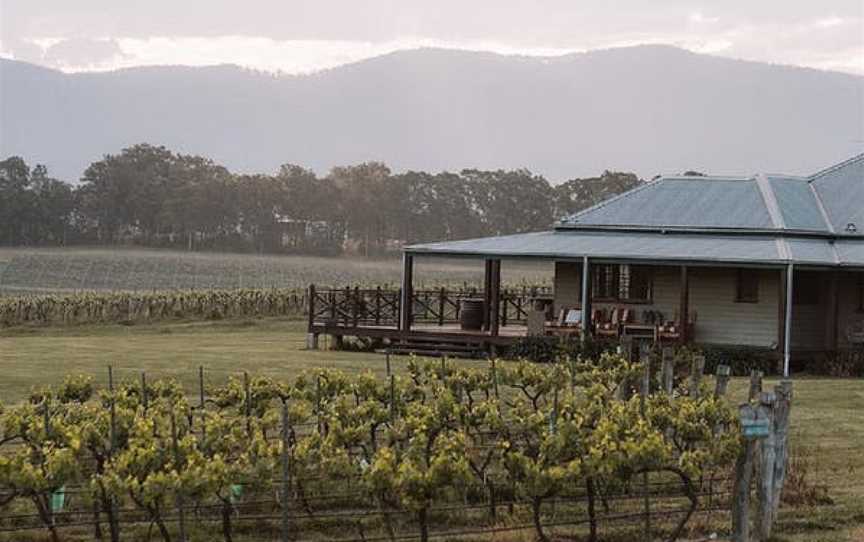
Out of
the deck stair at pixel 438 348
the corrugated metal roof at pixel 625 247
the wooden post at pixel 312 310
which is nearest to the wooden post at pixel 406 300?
the deck stair at pixel 438 348

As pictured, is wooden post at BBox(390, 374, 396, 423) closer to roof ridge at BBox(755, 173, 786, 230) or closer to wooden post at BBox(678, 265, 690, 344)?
wooden post at BBox(678, 265, 690, 344)

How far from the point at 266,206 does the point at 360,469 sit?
4050 inches

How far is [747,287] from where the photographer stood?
2917 centimetres

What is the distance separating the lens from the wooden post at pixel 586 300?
28344mm

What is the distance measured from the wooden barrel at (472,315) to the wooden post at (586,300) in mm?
3018

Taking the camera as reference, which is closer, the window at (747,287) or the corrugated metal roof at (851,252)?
the corrugated metal roof at (851,252)

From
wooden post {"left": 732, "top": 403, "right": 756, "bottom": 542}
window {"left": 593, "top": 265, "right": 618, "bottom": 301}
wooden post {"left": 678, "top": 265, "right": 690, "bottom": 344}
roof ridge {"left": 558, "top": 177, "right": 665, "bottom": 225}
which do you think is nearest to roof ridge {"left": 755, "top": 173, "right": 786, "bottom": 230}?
roof ridge {"left": 558, "top": 177, "right": 665, "bottom": 225}

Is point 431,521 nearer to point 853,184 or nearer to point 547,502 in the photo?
point 547,502

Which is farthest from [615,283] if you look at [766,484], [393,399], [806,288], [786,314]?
[766,484]

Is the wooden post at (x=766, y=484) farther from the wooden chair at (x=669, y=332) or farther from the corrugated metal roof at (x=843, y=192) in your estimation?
the corrugated metal roof at (x=843, y=192)

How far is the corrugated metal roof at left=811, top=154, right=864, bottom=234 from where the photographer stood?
31.1m

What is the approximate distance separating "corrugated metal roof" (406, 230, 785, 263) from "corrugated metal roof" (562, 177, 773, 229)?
519mm

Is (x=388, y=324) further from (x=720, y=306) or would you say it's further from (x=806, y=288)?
(x=806, y=288)

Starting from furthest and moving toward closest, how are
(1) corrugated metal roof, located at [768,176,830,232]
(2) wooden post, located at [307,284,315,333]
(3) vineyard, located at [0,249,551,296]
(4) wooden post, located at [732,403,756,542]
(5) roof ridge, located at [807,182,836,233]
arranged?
1. (3) vineyard, located at [0,249,551,296]
2. (2) wooden post, located at [307,284,315,333]
3. (5) roof ridge, located at [807,182,836,233]
4. (1) corrugated metal roof, located at [768,176,830,232]
5. (4) wooden post, located at [732,403,756,542]
